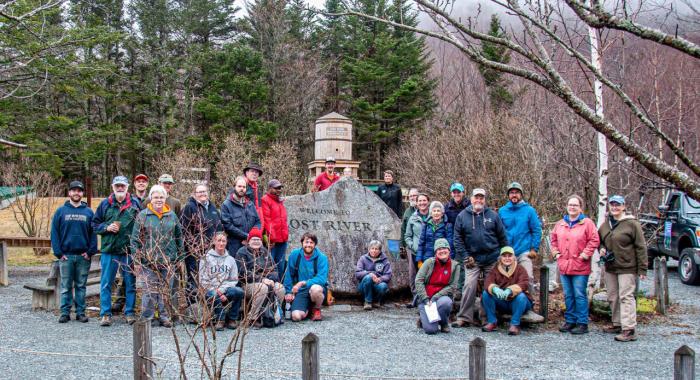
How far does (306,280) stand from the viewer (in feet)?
27.3

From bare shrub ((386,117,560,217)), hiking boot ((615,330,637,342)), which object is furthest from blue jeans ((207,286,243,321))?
bare shrub ((386,117,560,217))

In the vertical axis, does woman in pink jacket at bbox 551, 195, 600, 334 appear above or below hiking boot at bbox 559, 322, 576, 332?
above

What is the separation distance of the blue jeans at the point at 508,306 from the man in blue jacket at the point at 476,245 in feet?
0.82

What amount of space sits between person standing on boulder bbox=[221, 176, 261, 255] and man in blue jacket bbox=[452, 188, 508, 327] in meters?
2.85

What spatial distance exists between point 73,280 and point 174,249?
1556 mm

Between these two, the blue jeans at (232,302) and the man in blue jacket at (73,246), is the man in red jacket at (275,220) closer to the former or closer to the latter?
the blue jeans at (232,302)

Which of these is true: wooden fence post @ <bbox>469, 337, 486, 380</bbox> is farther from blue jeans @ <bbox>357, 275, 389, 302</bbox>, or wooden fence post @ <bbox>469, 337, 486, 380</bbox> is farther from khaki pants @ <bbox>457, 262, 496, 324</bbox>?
blue jeans @ <bbox>357, 275, 389, 302</bbox>

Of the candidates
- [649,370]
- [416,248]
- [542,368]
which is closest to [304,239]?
[416,248]

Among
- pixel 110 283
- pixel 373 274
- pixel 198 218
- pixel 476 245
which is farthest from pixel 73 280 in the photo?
pixel 476 245

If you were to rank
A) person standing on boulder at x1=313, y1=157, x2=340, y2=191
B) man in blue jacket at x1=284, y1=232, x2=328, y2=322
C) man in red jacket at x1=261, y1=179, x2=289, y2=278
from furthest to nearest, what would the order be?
person standing on boulder at x1=313, y1=157, x2=340, y2=191
man in red jacket at x1=261, y1=179, x2=289, y2=278
man in blue jacket at x1=284, y1=232, x2=328, y2=322

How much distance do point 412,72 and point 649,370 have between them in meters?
29.8

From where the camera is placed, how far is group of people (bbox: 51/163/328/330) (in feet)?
24.4

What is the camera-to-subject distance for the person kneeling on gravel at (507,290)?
750 cm

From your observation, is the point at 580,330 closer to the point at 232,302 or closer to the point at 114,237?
the point at 232,302
